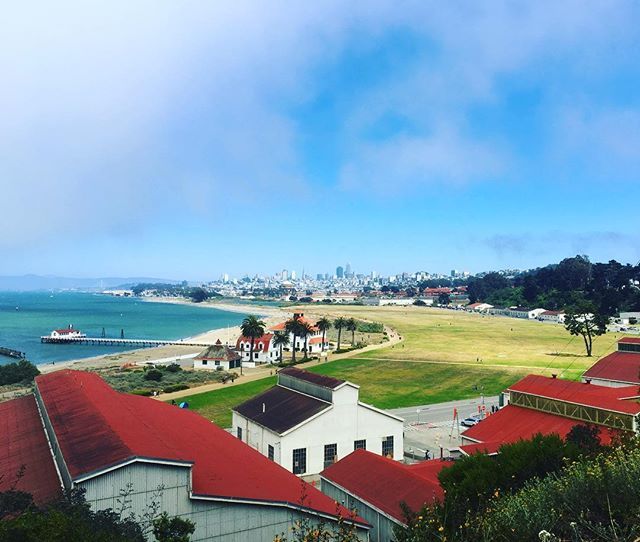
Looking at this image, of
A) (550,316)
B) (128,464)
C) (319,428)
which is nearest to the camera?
(128,464)

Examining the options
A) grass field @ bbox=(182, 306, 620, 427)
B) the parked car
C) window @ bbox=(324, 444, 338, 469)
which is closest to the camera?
window @ bbox=(324, 444, 338, 469)

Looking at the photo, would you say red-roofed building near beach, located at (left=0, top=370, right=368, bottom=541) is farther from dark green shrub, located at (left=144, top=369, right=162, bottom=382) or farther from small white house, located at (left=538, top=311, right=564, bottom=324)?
small white house, located at (left=538, top=311, right=564, bottom=324)

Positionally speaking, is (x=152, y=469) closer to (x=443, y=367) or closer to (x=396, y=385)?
(x=396, y=385)

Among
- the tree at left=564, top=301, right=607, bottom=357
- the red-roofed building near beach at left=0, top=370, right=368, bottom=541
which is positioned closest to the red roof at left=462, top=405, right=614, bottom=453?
the red-roofed building near beach at left=0, top=370, right=368, bottom=541

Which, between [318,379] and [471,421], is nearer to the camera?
[318,379]

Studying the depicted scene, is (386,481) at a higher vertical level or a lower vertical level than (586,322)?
lower

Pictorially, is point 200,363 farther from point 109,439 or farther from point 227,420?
point 109,439

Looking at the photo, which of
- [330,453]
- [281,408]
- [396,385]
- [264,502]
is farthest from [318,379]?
[396,385]

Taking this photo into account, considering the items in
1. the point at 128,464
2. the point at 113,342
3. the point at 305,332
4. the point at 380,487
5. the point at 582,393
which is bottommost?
the point at 113,342
